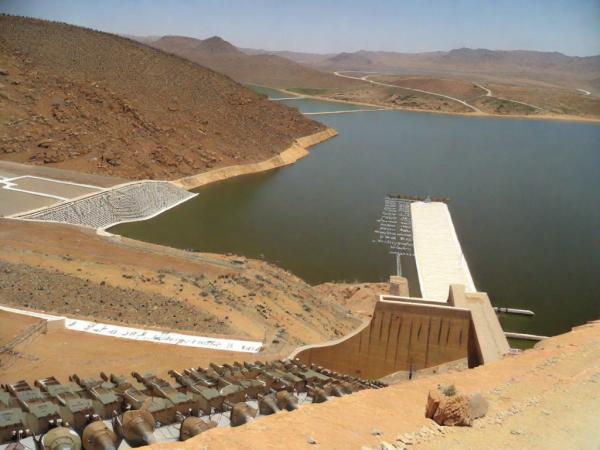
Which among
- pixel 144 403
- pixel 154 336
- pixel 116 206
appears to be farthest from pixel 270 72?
pixel 144 403

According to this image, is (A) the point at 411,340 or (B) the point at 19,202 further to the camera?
(B) the point at 19,202

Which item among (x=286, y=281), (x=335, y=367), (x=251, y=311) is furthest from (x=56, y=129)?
(x=335, y=367)

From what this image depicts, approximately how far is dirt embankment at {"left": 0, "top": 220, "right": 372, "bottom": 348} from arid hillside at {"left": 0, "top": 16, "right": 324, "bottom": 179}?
1502cm

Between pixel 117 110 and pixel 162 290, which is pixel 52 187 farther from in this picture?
pixel 162 290

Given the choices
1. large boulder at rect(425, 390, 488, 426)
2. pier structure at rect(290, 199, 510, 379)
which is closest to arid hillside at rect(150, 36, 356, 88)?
pier structure at rect(290, 199, 510, 379)

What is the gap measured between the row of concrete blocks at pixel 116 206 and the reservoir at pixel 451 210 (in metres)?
1.10

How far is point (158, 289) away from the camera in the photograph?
17.3 meters

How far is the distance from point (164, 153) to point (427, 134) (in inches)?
1383

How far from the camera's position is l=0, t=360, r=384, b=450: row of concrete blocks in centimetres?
550

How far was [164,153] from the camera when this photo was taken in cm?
3962

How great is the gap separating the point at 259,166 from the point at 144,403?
3916 centimetres

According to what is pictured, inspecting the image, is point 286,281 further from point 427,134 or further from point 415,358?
point 427,134

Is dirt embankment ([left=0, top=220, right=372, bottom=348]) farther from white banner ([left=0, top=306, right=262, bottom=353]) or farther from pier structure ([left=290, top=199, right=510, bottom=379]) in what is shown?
pier structure ([left=290, top=199, right=510, bottom=379])

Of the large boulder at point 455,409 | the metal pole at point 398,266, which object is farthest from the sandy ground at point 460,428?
the metal pole at point 398,266
